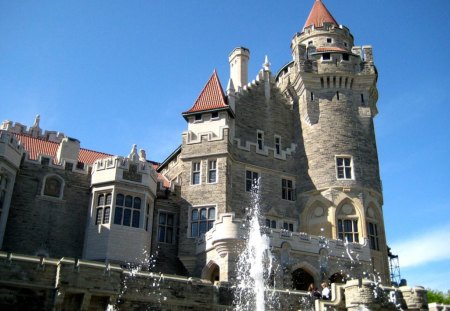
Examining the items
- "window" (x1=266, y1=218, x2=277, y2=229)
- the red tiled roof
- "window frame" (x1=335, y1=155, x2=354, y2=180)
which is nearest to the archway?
"window" (x1=266, y1=218, x2=277, y2=229)

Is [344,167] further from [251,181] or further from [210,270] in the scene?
[210,270]

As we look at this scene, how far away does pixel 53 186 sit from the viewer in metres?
28.2

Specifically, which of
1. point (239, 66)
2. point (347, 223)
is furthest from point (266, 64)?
point (347, 223)

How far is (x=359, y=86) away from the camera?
114 feet

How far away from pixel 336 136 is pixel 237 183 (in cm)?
714

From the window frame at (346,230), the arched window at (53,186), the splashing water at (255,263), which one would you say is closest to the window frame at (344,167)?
the window frame at (346,230)

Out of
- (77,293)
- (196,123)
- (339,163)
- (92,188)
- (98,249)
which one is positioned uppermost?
(196,123)

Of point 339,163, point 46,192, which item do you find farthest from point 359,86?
point 46,192

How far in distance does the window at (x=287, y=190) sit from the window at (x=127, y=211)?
30.0 ft

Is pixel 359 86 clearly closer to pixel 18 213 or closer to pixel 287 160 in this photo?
pixel 287 160

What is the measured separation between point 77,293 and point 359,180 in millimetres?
18432

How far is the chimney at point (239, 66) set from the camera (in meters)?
36.5

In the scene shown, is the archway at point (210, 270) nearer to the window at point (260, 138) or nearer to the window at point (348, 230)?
the window at point (348, 230)

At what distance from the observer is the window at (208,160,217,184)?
29938 mm
